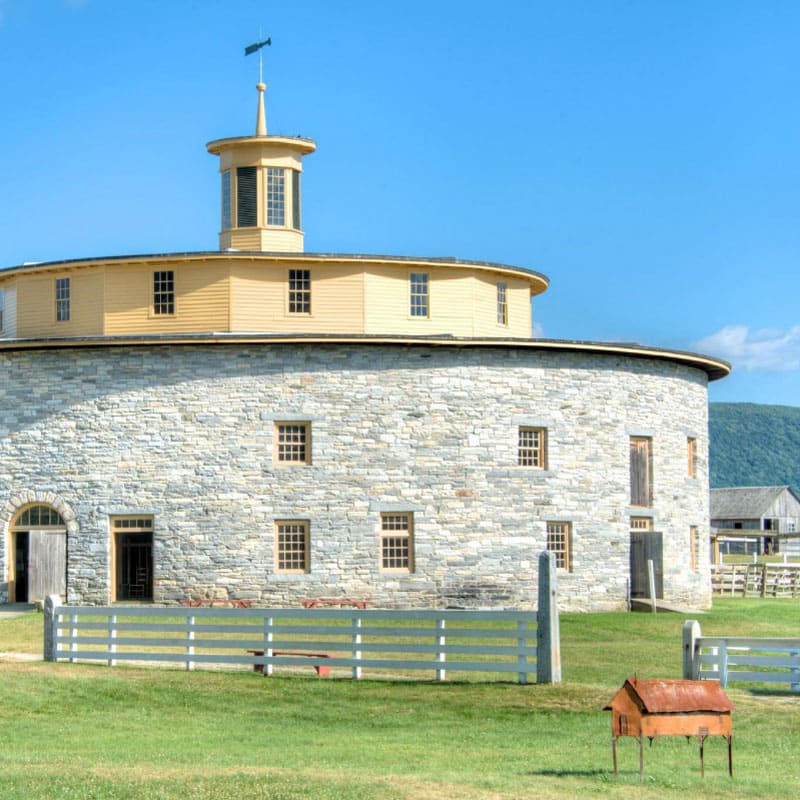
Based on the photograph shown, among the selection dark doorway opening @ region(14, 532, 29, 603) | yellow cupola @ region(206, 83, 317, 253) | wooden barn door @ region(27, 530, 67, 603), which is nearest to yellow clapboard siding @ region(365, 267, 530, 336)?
yellow cupola @ region(206, 83, 317, 253)

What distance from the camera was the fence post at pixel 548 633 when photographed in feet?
79.0

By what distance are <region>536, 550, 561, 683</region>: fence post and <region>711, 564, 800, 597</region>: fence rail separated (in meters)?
26.2

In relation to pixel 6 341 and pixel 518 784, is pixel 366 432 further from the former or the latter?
pixel 518 784

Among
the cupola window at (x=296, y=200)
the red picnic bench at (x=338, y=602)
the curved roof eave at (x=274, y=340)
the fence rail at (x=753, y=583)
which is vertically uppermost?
the cupola window at (x=296, y=200)

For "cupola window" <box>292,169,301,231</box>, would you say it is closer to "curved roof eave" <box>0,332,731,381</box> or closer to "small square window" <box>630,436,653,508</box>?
"curved roof eave" <box>0,332,731,381</box>

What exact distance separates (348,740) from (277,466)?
18.4 m

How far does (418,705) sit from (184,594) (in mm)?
16000

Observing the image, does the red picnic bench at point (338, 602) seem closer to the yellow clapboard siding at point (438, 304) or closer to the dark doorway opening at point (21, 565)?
the yellow clapboard siding at point (438, 304)

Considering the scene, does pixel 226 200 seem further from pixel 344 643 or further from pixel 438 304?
pixel 344 643

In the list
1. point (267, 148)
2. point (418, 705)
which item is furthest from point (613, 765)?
point (267, 148)

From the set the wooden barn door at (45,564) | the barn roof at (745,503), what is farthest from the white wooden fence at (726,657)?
the barn roof at (745,503)

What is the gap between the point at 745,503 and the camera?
11381 centimetres

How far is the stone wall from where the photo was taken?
37969 mm

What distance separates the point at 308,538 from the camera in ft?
125
